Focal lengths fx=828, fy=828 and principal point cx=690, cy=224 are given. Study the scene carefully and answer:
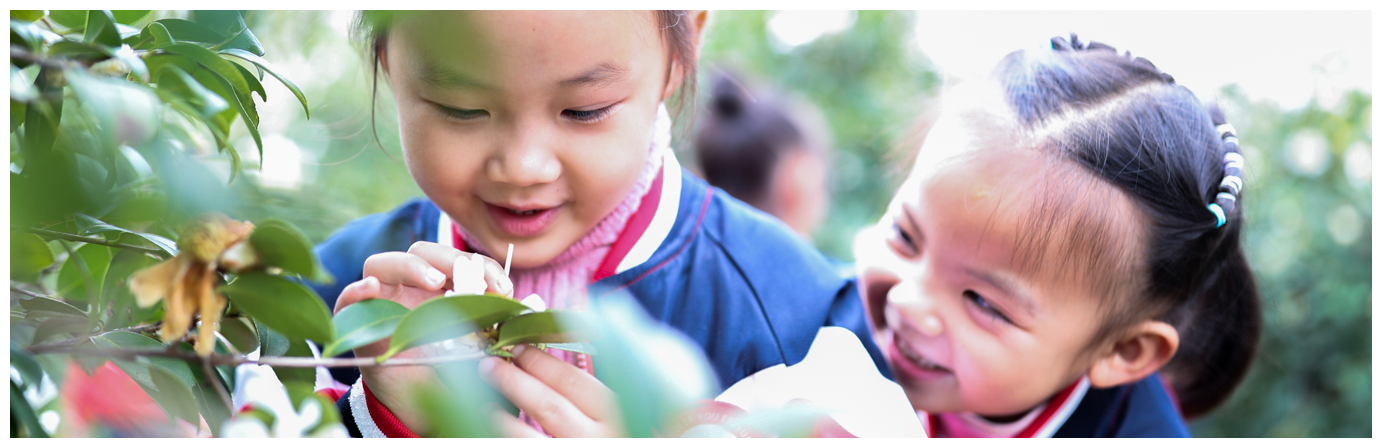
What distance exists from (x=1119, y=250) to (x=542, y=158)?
1.65ft

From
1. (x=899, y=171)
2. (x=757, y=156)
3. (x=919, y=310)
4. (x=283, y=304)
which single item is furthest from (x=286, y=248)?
(x=757, y=156)

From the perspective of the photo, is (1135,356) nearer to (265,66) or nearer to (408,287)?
(408,287)

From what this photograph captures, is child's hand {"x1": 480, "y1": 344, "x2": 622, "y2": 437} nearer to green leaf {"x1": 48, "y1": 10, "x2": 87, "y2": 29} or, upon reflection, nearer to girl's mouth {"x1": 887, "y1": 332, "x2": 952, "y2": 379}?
green leaf {"x1": 48, "y1": 10, "x2": 87, "y2": 29}

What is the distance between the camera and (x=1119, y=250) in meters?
0.71

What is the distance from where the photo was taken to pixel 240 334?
0.45 metres

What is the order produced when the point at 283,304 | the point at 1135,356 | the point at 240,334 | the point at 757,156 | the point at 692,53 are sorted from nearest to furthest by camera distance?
the point at 283,304 → the point at 240,334 → the point at 692,53 → the point at 1135,356 → the point at 757,156

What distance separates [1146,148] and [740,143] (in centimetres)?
113

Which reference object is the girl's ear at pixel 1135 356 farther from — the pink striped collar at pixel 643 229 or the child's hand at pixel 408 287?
the child's hand at pixel 408 287

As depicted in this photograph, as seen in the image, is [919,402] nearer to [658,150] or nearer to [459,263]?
[658,150]

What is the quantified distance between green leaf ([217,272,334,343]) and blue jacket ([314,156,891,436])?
296 millimetres

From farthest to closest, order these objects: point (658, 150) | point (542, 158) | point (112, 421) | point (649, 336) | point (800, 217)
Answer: point (800, 217)
point (658, 150)
point (542, 158)
point (112, 421)
point (649, 336)

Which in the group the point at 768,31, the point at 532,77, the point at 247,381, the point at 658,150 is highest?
the point at 532,77

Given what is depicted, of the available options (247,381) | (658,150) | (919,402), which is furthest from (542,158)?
(919,402)

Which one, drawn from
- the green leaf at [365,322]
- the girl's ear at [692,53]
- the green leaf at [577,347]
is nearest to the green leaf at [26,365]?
the green leaf at [365,322]
